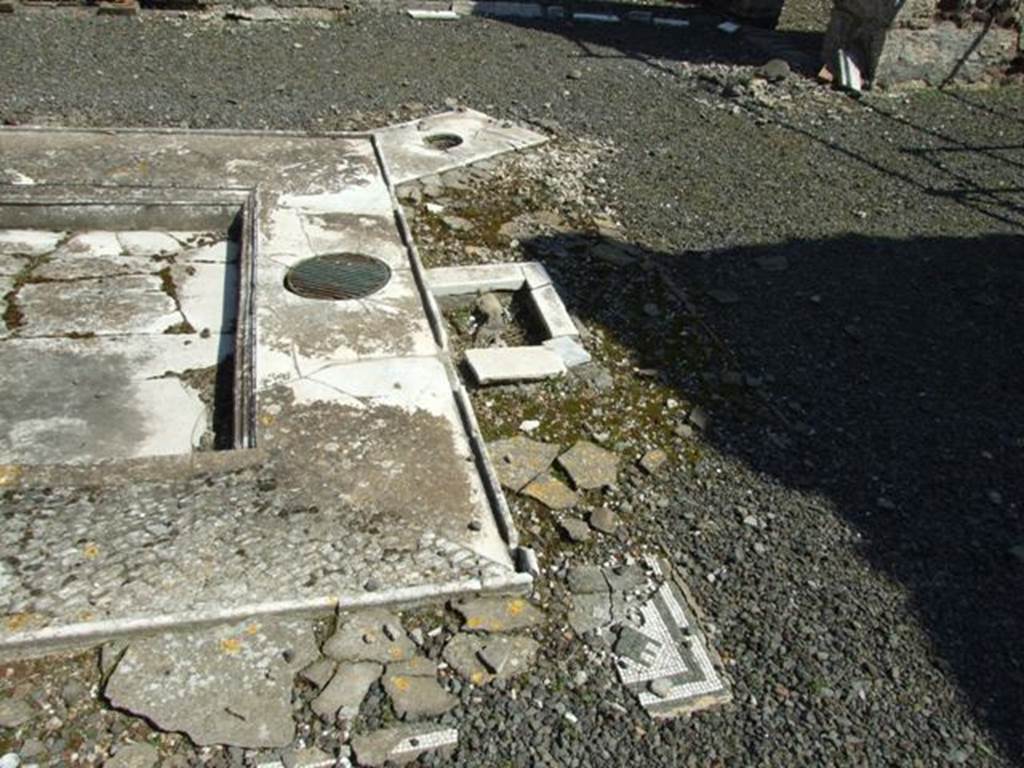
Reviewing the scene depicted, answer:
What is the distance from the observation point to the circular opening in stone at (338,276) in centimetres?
537

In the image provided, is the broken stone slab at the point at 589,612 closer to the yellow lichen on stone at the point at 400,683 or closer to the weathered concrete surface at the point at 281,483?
the weathered concrete surface at the point at 281,483

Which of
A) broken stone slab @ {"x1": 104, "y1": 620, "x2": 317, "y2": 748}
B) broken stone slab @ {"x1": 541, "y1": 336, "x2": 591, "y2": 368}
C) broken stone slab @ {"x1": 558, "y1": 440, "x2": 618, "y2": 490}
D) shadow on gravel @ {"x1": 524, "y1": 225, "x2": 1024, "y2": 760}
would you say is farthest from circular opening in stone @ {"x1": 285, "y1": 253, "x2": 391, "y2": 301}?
broken stone slab @ {"x1": 104, "y1": 620, "x2": 317, "y2": 748}

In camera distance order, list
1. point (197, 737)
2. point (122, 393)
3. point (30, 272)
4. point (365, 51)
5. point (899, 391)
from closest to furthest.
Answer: point (197, 737), point (122, 393), point (899, 391), point (30, 272), point (365, 51)

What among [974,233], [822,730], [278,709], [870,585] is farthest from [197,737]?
[974,233]

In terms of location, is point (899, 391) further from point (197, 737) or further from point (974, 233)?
point (197, 737)

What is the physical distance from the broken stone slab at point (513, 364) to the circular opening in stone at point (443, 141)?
339cm

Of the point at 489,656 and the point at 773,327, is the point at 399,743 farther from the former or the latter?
the point at 773,327

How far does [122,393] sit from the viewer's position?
4742 millimetres

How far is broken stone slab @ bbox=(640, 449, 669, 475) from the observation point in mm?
4514

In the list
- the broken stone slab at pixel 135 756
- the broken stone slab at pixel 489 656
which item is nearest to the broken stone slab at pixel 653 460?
the broken stone slab at pixel 489 656

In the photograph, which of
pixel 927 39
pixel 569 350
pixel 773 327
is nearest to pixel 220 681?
pixel 569 350

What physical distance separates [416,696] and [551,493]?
136 centimetres

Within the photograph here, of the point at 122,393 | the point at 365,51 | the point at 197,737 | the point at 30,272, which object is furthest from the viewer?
the point at 365,51

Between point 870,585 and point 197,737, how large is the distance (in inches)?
113
